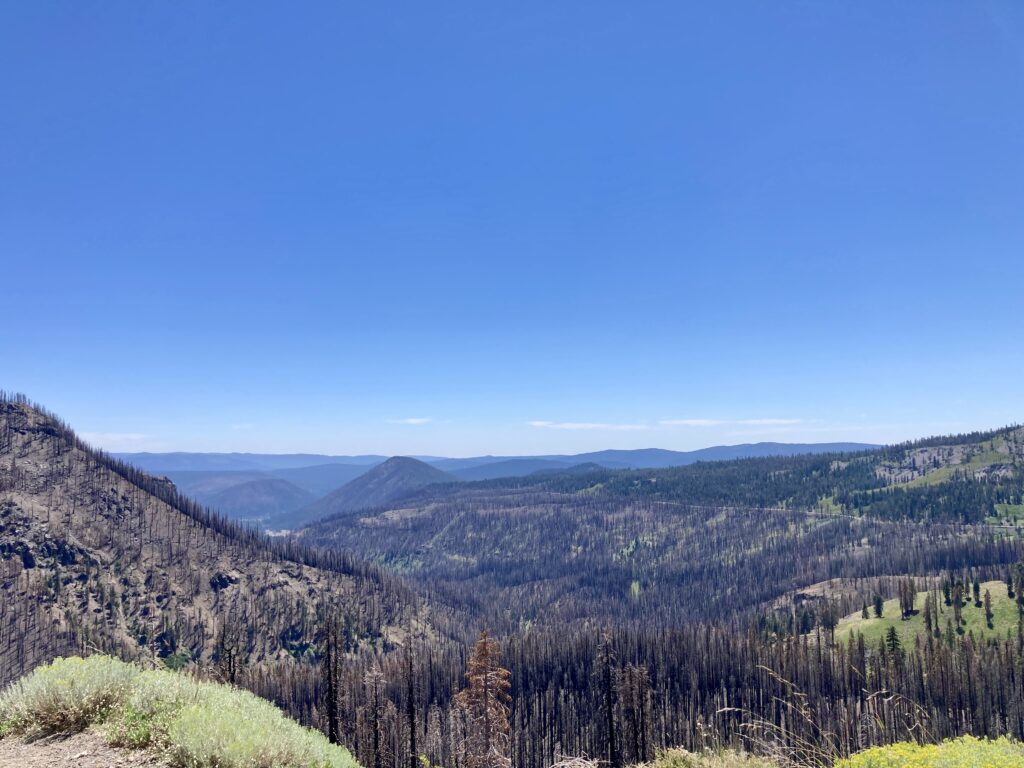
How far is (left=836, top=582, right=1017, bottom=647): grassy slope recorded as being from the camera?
488ft

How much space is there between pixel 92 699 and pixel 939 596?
754 ft

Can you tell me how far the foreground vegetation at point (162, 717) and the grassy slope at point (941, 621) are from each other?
542 ft

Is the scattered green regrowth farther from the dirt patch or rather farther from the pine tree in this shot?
the pine tree

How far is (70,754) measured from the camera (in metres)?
9.86

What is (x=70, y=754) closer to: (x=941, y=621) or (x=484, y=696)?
(x=484, y=696)

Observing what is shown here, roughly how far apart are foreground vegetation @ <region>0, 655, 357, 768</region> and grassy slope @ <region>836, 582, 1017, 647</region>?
16516 centimetres

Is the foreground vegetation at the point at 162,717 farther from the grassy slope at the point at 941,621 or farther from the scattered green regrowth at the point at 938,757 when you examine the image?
the grassy slope at the point at 941,621

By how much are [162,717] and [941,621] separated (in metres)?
206

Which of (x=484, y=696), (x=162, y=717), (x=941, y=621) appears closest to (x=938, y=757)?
(x=162, y=717)

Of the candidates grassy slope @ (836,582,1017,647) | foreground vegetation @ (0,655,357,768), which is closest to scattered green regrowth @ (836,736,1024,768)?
foreground vegetation @ (0,655,357,768)

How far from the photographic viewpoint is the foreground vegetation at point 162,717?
9203mm

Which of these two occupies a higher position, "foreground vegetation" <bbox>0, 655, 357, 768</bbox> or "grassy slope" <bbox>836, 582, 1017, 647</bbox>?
"foreground vegetation" <bbox>0, 655, 357, 768</bbox>

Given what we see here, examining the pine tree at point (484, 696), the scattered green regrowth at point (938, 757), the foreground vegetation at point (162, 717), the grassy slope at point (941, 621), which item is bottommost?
the grassy slope at point (941, 621)

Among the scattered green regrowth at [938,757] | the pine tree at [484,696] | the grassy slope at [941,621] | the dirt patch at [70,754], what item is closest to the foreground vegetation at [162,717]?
the dirt patch at [70,754]
